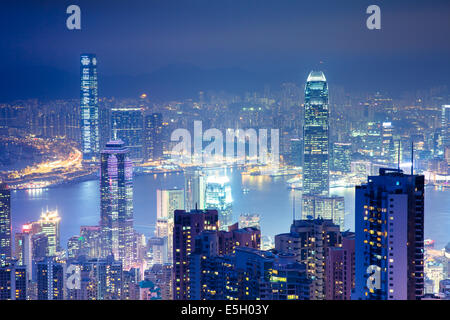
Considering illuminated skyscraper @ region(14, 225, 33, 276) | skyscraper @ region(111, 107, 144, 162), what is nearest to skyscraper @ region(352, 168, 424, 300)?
illuminated skyscraper @ region(14, 225, 33, 276)

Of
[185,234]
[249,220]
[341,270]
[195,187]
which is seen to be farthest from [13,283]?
[195,187]

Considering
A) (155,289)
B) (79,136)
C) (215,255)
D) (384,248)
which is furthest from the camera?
(79,136)

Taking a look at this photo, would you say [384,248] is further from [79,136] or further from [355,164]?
[79,136]

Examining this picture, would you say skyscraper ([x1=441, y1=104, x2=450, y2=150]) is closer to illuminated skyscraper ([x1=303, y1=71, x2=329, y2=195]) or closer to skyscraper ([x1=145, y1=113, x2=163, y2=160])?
illuminated skyscraper ([x1=303, y1=71, x2=329, y2=195])

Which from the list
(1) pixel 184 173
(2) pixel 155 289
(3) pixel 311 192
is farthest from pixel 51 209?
(2) pixel 155 289

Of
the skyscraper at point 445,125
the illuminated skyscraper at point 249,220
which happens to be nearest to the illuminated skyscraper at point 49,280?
the illuminated skyscraper at point 249,220
